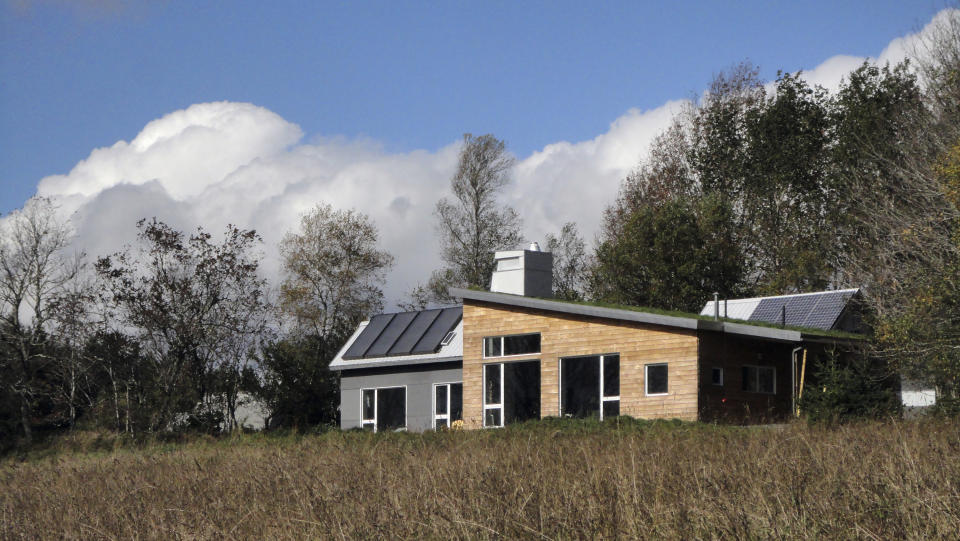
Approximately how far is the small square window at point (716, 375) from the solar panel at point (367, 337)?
10.9 meters

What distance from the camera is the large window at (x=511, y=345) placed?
24031 mm

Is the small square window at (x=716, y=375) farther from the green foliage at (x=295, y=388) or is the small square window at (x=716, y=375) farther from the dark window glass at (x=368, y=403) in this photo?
the green foliage at (x=295, y=388)

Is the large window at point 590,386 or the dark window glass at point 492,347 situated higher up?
the dark window glass at point 492,347

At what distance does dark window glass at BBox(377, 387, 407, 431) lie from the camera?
1104 inches

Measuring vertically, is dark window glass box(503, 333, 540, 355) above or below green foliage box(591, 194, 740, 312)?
below

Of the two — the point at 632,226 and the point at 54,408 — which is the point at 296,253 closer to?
the point at 54,408

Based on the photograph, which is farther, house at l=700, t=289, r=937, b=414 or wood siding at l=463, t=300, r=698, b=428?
house at l=700, t=289, r=937, b=414

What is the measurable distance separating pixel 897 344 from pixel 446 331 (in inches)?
451

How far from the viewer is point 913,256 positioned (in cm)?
2528

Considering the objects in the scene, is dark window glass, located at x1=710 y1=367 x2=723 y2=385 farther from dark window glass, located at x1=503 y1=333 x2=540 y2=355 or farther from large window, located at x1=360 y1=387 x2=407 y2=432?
large window, located at x1=360 y1=387 x2=407 y2=432

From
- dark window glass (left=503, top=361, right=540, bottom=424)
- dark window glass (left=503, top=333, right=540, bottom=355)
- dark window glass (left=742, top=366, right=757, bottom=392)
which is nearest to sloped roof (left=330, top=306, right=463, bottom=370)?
dark window glass (left=503, top=333, right=540, bottom=355)

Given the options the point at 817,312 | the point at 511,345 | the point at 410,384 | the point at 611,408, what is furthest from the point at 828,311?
the point at 410,384

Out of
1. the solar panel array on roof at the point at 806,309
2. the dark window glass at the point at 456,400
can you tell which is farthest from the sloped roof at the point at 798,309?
the dark window glass at the point at 456,400

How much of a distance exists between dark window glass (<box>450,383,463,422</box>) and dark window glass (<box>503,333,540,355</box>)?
2.83 metres
